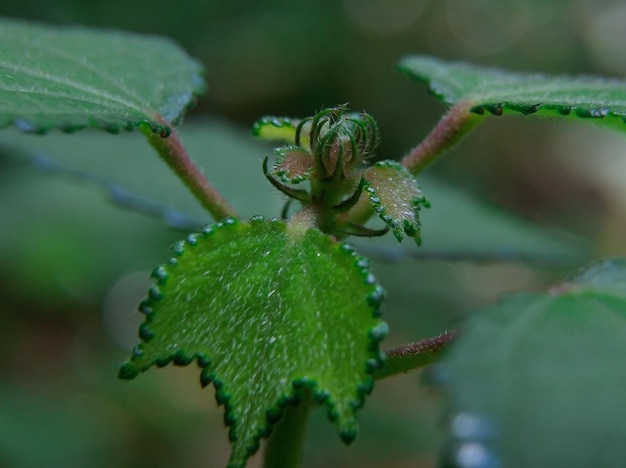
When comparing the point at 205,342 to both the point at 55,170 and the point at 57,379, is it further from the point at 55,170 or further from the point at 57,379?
the point at 57,379

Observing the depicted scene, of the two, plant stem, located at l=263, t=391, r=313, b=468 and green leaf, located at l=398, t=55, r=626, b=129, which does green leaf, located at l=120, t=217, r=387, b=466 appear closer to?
plant stem, located at l=263, t=391, r=313, b=468

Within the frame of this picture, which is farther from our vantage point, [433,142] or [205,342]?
[433,142]

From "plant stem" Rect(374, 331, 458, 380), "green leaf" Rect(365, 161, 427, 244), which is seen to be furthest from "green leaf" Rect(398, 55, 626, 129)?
"plant stem" Rect(374, 331, 458, 380)

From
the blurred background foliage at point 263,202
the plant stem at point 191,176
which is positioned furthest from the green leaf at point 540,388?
the plant stem at point 191,176

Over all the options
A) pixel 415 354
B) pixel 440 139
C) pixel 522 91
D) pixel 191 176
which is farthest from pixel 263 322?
pixel 522 91

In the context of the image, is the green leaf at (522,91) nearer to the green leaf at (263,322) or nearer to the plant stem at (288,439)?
the green leaf at (263,322)

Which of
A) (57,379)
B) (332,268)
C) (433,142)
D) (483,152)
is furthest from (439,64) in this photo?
(483,152)
